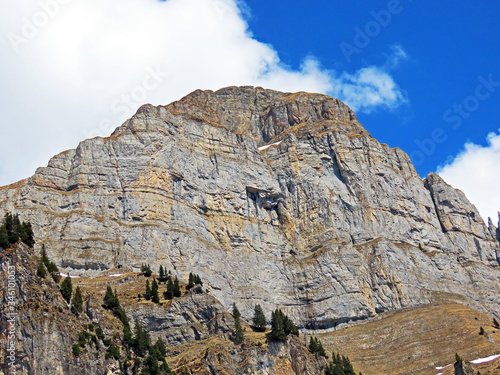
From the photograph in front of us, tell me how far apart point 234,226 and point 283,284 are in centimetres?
1496

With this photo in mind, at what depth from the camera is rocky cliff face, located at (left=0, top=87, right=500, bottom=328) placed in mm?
123500

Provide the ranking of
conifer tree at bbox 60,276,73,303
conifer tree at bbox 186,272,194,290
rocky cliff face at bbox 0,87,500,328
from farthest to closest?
rocky cliff face at bbox 0,87,500,328 < conifer tree at bbox 186,272,194,290 < conifer tree at bbox 60,276,73,303

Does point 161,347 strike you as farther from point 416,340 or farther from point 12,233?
point 416,340

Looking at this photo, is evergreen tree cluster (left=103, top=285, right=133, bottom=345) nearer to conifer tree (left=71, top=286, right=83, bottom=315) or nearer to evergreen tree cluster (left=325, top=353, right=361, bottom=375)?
conifer tree (left=71, top=286, right=83, bottom=315)

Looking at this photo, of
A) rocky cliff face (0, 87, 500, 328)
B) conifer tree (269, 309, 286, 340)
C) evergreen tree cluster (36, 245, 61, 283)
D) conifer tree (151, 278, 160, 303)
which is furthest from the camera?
rocky cliff face (0, 87, 500, 328)

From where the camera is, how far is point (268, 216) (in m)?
150

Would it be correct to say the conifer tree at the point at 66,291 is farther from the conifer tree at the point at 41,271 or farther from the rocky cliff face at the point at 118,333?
the conifer tree at the point at 41,271

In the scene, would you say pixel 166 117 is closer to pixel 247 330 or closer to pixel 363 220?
pixel 363 220

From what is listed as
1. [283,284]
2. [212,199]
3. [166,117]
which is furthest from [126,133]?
[283,284]

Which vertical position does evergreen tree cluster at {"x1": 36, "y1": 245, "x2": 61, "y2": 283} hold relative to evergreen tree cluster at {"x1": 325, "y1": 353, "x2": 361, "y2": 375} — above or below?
above

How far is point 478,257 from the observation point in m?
160

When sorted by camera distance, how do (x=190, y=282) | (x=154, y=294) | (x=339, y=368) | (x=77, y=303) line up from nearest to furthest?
(x=77, y=303), (x=339, y=368), (x=154, y=294), (x=190, y=282)

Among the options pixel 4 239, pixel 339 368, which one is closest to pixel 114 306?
pixel 4 239

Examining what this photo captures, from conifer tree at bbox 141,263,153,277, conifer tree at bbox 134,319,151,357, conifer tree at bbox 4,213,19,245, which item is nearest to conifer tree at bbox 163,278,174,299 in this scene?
conifer tree at bbox 141,263,153,277
